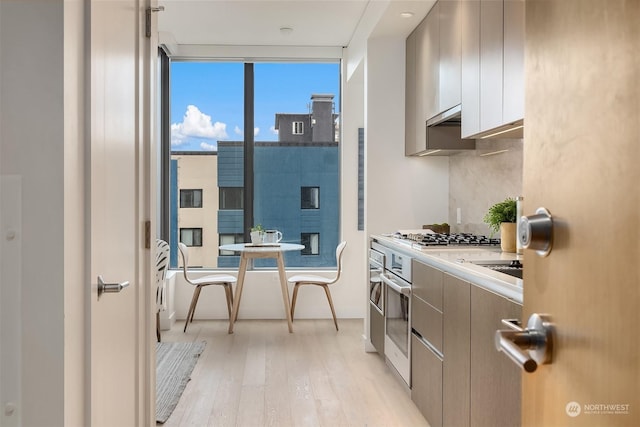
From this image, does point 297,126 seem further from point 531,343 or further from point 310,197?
point 531,343

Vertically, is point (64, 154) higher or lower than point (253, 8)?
lower

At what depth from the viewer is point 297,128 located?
5.62 metres

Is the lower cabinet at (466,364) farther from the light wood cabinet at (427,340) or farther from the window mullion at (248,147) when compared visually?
the window mullion at (248,147)

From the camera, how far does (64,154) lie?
1.13 metres

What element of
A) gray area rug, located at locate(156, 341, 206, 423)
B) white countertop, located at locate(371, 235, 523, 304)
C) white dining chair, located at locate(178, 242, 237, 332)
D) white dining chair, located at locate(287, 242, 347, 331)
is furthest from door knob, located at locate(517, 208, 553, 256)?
white dining chair, located at locate(178, 242, 237, 332)

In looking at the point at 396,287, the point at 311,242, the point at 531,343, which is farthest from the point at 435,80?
the point at 531,343

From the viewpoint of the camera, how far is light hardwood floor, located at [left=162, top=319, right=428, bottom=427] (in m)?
2.84

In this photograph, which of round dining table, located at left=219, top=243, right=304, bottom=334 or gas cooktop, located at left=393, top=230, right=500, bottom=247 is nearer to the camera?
gas cooktop, located at left=393, top=230, right=500, bottom=247

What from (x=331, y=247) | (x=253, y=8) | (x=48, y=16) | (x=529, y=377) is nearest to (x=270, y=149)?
(x=331, y=247)

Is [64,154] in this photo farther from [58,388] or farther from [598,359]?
[598,359]

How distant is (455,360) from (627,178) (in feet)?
5.83

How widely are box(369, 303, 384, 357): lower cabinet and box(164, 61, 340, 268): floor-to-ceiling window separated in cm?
164

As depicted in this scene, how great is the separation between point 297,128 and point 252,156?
0.56 m

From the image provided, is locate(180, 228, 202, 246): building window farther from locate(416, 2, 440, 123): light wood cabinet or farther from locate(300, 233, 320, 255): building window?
locate(416, 2, 440, 123): light wood cabinet
